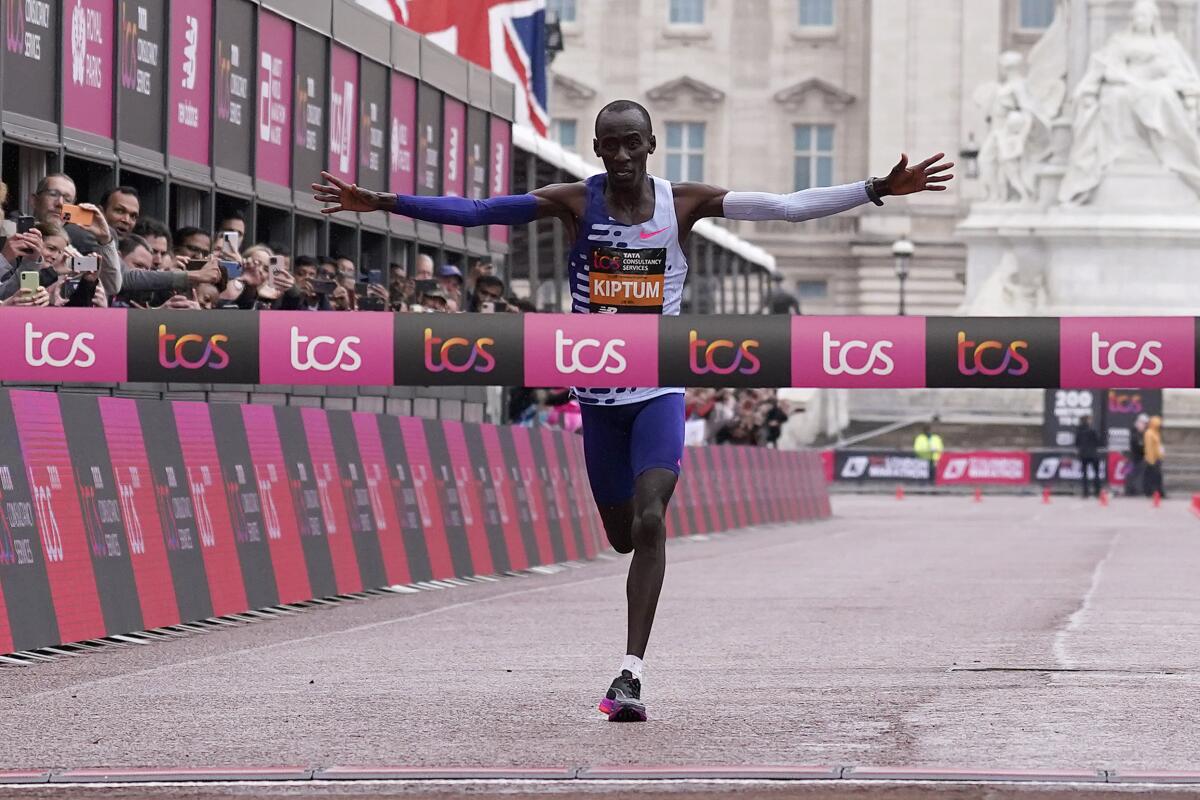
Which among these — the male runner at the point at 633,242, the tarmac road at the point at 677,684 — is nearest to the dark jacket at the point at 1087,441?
the tarmac road at the point at 677,684

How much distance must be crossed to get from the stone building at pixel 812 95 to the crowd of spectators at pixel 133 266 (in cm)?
7282

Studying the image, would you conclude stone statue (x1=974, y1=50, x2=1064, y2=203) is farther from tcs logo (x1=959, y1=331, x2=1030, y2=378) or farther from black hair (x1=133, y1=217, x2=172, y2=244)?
tcs logo (x1=959, y1=331, x2=1030, y2=378)

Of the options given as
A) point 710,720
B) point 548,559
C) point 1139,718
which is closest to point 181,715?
point 710,720

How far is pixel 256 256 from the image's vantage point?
16328 mm

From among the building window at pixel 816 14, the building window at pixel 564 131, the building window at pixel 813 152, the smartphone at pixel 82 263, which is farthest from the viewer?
the building window at pixel 813 152

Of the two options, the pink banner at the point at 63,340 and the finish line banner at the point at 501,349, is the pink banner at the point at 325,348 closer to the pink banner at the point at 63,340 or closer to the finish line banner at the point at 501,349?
the finish line banner at the point at 501,349

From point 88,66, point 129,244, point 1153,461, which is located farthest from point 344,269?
point 1153,461

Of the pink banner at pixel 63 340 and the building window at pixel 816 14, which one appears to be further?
the building window at pixel 816 14

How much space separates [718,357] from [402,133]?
14.4 m

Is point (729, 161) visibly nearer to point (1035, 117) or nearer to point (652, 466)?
point (1035, 117)

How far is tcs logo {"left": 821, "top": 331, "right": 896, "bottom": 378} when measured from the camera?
1212 centimetres

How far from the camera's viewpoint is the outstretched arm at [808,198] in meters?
10.1

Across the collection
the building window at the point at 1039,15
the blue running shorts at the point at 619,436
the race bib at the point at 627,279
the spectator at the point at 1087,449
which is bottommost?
the spectator at the point at 1087,449

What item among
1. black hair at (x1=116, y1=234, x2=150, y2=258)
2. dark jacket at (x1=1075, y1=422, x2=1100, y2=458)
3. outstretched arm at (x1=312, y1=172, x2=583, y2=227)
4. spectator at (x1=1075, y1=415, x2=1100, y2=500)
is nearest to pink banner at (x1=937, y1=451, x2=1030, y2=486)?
spectator at (x1=1075, y1=415, x2=1100, y2=500)
